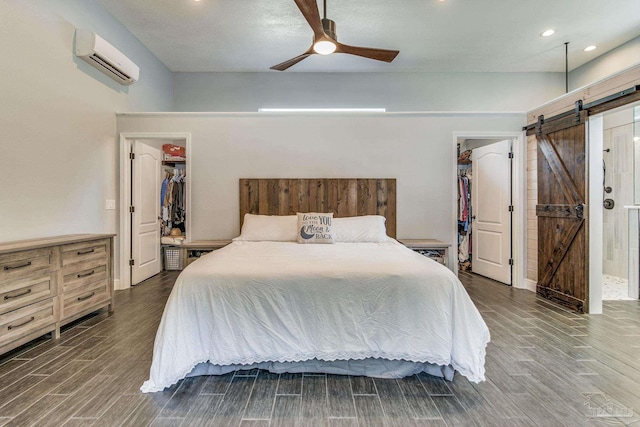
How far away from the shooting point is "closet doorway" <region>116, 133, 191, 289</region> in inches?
156

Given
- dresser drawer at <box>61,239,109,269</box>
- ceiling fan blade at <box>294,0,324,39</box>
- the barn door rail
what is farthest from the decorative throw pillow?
the barn door rail

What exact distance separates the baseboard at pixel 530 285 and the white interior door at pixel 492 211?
0.19 meters

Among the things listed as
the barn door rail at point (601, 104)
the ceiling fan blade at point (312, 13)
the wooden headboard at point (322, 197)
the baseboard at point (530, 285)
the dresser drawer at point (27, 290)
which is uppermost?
the ceiling fan blade at point (312, 13)

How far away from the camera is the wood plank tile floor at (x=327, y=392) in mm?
1577

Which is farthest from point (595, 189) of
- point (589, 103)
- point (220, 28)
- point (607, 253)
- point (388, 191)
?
point (220, 28)

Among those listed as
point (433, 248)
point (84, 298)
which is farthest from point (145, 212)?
point (433, 248)

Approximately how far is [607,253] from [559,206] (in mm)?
2299

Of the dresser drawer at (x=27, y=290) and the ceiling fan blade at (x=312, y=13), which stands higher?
the ceiling fan blade at (x=312, y=13)

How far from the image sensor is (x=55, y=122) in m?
→ 2.95

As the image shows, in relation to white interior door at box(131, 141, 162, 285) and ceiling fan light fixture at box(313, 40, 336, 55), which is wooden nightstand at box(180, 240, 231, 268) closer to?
white interior door at box(131, 141, 162, 285)

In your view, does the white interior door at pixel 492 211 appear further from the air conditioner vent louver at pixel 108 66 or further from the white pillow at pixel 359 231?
the air conditioner vent louver at pixel 108 66

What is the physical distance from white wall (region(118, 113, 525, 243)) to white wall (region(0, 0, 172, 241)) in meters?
0.99

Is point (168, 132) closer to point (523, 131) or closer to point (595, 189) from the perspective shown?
point (523, 131)

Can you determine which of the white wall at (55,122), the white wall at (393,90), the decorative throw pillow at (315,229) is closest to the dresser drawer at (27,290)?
the white wall at (55,122)
